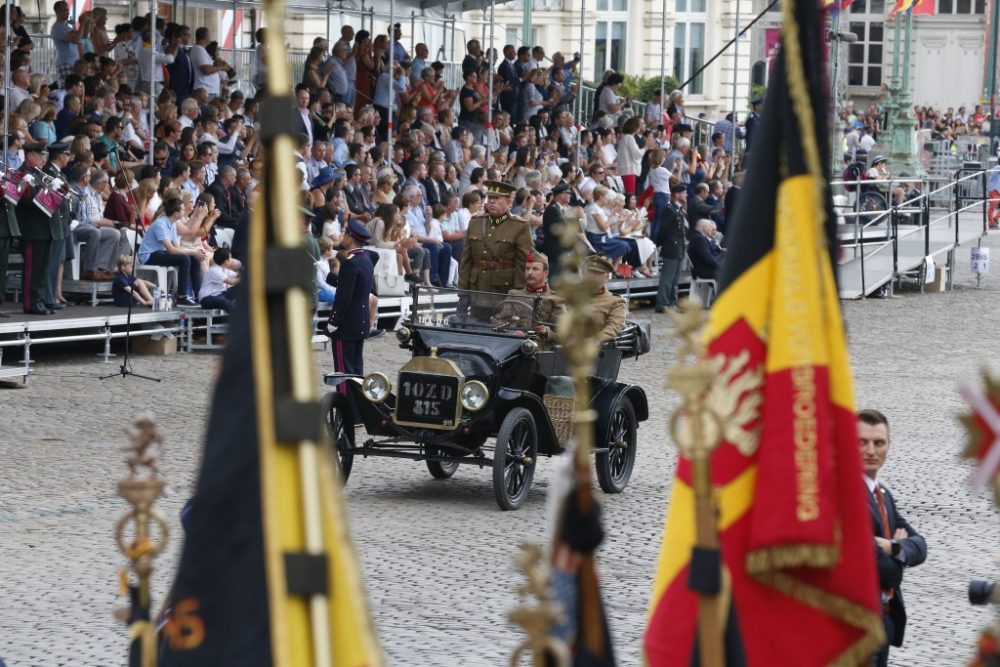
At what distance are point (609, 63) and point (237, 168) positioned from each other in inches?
1635

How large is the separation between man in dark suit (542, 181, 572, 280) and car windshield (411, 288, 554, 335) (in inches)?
342

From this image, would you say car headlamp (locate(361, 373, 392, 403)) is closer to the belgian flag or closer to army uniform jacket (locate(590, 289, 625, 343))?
army uniform jacket (locate(590, 289, 625, 343))

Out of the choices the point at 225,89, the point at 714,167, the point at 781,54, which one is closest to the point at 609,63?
the point at 714,167

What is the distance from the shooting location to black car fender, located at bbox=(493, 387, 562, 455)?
37.4ft

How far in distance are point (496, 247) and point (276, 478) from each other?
40.1 feet

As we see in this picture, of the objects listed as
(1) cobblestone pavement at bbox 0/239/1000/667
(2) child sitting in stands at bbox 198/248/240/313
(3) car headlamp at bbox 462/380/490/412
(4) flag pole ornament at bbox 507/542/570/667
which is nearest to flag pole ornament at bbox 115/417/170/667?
(4) flag pole ornament at bbox 507/542/570/667

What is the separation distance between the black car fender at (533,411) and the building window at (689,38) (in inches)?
1943

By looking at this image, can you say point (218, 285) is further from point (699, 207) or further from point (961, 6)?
point (961, 6)

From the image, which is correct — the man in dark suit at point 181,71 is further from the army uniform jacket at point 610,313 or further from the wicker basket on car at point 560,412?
the wicker basket on car at point 560,412

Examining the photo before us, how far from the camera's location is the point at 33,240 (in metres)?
16.5

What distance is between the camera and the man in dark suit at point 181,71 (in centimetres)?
2269

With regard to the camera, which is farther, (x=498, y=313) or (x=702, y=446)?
(x=498, y=313)

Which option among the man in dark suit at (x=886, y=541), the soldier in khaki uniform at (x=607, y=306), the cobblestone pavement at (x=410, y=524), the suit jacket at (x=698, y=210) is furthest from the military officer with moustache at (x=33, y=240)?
the man in dark suit at (x=886, y=541)

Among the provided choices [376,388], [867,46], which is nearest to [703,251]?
[376,388]
